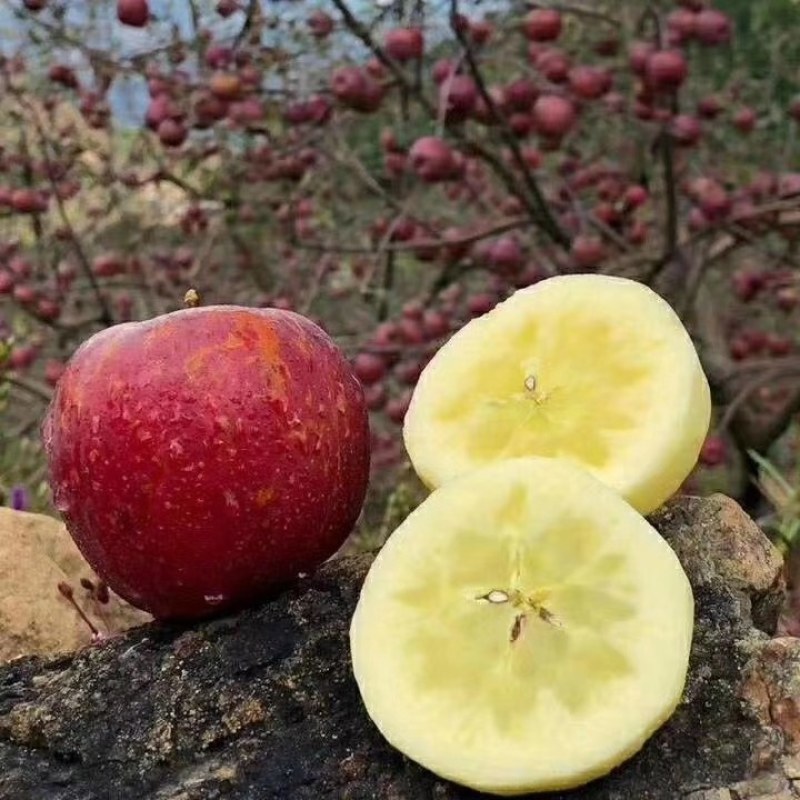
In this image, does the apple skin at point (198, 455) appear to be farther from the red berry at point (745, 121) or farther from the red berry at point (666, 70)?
the red berry at point (745, 121)

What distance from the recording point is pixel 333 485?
0.96 metres

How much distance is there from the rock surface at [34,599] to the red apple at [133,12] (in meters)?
1.39

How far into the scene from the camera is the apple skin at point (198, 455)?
90 cm

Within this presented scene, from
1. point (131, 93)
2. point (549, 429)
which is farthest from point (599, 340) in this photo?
point (131, 93)

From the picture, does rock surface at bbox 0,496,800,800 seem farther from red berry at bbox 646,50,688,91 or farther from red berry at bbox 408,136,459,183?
red berry at bbox 646,50,688,91

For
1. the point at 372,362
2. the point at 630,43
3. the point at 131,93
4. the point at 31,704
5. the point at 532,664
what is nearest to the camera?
the point at 532,664

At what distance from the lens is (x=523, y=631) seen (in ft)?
2.55

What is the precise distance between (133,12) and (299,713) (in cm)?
187

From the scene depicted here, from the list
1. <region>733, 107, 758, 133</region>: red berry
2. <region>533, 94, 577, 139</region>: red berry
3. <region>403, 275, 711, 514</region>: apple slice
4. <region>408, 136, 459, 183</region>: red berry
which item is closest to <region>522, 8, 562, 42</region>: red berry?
<region>533, 94, 577, 139</region>: red berry

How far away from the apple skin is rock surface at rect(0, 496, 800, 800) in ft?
0.16

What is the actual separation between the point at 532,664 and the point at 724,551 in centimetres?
25

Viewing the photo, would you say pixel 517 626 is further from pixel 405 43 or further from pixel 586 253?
pixel 405 43

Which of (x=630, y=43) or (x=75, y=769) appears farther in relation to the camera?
(x=630, y=43)

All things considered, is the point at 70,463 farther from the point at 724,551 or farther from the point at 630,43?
the point at 630,43
